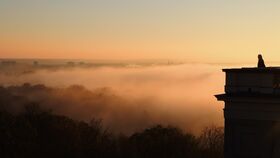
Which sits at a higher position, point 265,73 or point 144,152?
point 265,73

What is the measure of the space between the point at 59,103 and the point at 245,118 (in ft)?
475

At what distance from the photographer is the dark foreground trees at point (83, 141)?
155ft

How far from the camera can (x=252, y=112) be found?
21.7 m

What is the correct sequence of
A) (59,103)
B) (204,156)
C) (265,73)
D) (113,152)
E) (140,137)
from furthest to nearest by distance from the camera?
1. (59,103)
2. (140,137)
3. (204,156)
4. (113,152)
5. (265,73)

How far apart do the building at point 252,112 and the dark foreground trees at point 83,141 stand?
85.0ft

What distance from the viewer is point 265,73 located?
21.3 meters

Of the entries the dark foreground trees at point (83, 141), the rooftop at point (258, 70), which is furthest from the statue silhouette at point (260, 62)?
the dark foreground trees at point (83, 141)

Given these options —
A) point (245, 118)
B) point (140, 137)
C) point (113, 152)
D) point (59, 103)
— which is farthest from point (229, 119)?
point (59, 103)

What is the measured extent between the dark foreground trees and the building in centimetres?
2590

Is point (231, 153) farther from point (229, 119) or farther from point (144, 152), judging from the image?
point (144, 152)

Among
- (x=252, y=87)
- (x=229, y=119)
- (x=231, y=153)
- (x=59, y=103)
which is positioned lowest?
(x=59, y=103)

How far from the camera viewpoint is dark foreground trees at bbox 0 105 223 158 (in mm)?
47156

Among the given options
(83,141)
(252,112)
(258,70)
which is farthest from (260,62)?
(83,141)

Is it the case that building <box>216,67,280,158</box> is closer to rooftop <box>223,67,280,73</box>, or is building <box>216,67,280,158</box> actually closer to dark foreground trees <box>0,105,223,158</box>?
rooftop <box>223,67,280,73</box>
